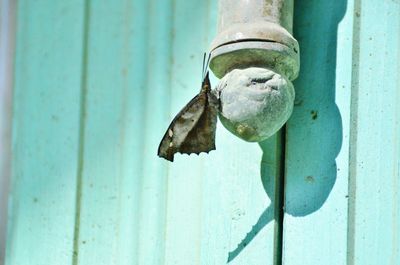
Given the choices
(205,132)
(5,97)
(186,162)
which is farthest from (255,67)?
(5,97)

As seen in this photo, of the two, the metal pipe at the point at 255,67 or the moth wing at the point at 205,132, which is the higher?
the metal pipe at the point at 255,67

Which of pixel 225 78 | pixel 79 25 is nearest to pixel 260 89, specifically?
pixel 225 78

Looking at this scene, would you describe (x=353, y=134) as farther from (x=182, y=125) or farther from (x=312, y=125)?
(x=182, y=125)

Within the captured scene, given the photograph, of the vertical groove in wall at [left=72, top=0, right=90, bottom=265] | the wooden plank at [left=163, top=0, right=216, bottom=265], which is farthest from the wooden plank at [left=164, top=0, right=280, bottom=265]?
the vertical groove in wall at [left=72, top=0, right=90, bottom=265]

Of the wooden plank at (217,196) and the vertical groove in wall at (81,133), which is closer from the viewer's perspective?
the wooden plank at (217,196)

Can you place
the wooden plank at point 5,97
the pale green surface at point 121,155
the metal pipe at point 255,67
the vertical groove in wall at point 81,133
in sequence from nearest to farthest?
the metal pipe at point 255,67 < the pale green surface at point 121,155 < the vertical groove in wall at point 81,133 < the wooden plank at point 5,97

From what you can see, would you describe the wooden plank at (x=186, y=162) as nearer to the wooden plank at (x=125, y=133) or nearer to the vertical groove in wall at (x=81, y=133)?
the wooden plank at (x=125, y=133)

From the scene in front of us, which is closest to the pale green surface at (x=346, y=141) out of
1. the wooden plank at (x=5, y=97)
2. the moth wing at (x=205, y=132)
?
the moth wing at (x=205, y=132)
